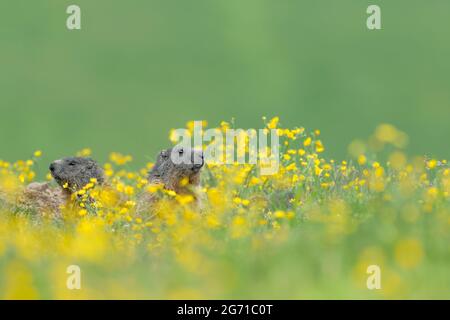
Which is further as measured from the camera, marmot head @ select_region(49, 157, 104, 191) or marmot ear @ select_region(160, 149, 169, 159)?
marmot head @ select_region(49, 157, 104, 191)

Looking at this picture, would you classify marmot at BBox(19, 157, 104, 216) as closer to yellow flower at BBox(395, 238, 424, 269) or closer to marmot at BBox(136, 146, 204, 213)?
marmot at BBox(136, 146, 204, 213)

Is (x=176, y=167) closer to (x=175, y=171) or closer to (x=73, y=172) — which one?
(x=175, y=171)

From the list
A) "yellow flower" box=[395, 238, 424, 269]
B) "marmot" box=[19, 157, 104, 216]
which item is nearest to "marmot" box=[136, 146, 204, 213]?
"marmot" box=[19, 157, 104, 216]

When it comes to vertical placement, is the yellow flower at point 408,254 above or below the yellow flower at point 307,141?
below

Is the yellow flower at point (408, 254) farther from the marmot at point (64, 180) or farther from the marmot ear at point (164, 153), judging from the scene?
the marmot at point (64, 180)

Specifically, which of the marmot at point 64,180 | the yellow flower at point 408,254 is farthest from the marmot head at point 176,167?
the yellow flower at point 408,254

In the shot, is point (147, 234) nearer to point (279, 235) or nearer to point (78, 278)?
point (279, 235)

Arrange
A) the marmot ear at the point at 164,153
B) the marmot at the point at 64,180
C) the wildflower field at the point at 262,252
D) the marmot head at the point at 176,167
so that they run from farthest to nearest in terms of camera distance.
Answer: the marmot at the point at 64,180 → the marmot ear at the point at 164,153 → the marmot head at the point at 176,167 → the wildflower field at the point at 262,252
